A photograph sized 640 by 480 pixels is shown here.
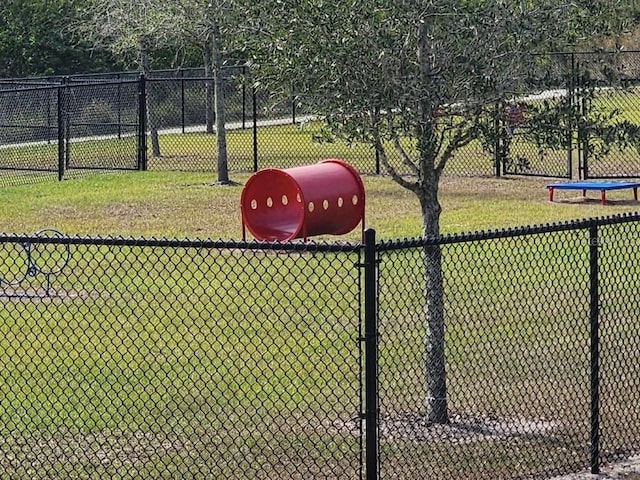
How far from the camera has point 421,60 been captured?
827 centimetres

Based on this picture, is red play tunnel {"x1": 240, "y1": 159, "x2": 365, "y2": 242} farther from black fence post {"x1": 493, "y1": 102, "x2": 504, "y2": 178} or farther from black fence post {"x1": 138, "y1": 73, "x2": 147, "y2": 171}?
black fence post {"x1": 138, "y1": 73, "x2": 147, "y2": 171}

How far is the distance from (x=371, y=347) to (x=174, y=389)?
2.86 m

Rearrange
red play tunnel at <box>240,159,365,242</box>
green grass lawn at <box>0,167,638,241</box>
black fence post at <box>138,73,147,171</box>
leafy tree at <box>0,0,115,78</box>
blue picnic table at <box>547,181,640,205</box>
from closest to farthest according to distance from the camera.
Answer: red play tunnel at <box>240,159,365,242</box> < green grass lawn at <box>0,167,638,241</box> < blue picnic table at <box>547,181,640,205</box> < black fence post at <box>138,73,147,171</box> < leafy tree at <box>0,0,115,78</box>

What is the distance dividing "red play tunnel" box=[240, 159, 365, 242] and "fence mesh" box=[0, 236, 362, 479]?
8.15ft

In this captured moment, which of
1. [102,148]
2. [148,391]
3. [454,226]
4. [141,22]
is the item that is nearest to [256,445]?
[148,391]

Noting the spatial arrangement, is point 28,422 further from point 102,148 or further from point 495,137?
point 102,148

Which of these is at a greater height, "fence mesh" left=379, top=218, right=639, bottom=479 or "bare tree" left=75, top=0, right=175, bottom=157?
"bare tree" left=75, top=0, right=175, bottom=157

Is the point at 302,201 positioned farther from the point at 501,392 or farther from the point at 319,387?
the point at 501,392

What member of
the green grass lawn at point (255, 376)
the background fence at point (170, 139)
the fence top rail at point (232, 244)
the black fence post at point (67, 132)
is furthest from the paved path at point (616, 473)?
the black fence post at point (67, 132)

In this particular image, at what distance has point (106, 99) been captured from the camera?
1181 inches

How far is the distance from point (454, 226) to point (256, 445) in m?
8.92

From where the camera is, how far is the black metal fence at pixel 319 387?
7449 millimetres

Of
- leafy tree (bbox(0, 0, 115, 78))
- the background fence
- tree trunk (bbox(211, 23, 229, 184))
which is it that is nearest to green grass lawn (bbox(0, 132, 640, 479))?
the background fence

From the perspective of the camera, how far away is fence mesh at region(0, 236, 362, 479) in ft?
24.8
